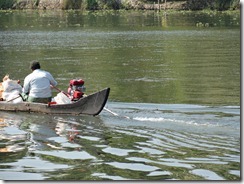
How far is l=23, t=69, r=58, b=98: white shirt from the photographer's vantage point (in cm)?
1806

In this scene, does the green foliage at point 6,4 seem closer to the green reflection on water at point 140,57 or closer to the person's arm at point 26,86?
the green reflection on water at point 140,57

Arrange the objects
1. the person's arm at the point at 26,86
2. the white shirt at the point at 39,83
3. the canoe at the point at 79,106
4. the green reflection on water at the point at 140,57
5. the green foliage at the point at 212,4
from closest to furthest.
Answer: the canoe at the point at 79,106 < the white shirt at the point at 39,83 < the person's arm at the point at 26,86 < the green reflection on water at the point at 140,57 < the green foliage at the point at 212,4

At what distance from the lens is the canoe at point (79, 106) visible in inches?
672

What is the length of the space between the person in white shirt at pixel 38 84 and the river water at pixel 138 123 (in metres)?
0.63

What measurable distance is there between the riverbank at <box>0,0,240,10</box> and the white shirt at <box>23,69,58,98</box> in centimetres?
6145

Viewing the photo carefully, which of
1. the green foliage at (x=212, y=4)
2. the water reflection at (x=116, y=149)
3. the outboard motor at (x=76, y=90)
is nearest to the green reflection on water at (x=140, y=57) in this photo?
the outboard motor at (x=76, y=90)

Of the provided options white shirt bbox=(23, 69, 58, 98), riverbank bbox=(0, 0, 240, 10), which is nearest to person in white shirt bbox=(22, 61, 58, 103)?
white shirt bbox=(23, 69, 58, 98)

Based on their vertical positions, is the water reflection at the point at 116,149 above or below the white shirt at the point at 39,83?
below

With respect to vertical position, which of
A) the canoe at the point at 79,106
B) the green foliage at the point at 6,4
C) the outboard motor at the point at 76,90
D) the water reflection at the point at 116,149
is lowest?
the water reflection at the point at 116,149

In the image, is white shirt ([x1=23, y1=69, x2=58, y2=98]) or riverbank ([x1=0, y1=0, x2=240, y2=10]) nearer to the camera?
white shirt ([x1=23, y1=69, x2=58, y2=98])

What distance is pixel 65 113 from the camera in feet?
58.1

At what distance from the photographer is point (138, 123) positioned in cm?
1606

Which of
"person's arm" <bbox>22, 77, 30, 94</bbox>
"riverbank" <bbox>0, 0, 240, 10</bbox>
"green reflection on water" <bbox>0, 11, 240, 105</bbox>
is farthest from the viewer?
"riverbank" <bbox>0, 0, 240, 10</bbox>

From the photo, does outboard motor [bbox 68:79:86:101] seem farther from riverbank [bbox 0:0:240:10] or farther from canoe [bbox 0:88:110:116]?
riverbank [bbox 0:0:240:10]
